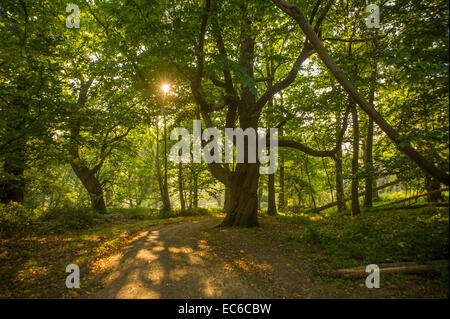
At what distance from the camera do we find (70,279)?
15.8ft

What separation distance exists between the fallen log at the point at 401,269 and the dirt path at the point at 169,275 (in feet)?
6.45

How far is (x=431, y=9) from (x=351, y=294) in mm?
6519

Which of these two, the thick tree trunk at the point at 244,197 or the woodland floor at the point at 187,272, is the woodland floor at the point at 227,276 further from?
the thick tree trunk at the point at 244,197

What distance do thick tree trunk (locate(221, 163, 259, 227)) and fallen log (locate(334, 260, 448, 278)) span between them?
5.81 meters

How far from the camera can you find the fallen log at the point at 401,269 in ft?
12.3

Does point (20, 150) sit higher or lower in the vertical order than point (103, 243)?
higher

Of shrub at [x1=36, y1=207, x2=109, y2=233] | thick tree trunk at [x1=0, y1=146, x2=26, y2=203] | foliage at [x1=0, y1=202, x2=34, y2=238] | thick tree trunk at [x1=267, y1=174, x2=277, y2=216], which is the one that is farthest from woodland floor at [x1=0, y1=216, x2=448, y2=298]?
thick tree trunk at [x1=267, y1=174, x2=277, y2=216]

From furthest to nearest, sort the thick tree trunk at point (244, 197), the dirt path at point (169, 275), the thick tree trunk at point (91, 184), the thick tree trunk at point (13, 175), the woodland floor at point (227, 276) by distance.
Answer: the thick tree trunk at point (91, 184) < the thick tree trunk at point (244, 197) < the thick tree trunk at point (13, 175) < the dirt path at point (169, 275) < the woodland floor at point (227, 276)

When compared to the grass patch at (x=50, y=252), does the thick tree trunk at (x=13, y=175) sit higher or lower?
higher

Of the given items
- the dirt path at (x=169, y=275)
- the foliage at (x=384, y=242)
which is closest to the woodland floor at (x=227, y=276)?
the dirt path at (x=169, y=275)

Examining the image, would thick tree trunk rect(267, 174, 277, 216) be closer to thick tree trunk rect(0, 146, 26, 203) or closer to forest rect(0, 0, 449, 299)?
forest rect(0, 0, 449, 299)

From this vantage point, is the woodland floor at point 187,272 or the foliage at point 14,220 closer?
the woodland floor at point 187,272

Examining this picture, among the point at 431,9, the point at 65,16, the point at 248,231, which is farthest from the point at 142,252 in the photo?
the point at 65,16
